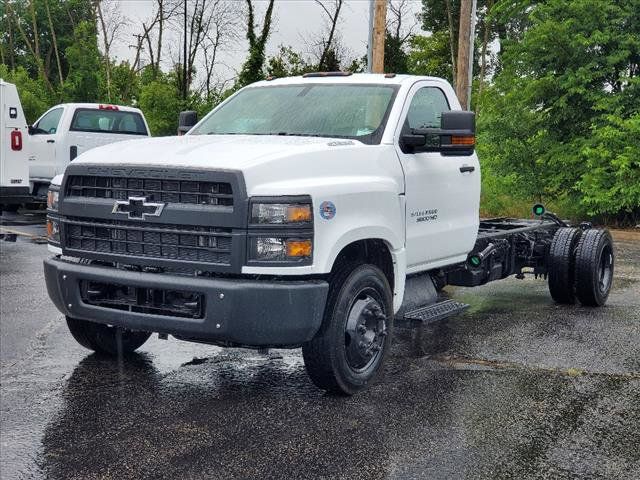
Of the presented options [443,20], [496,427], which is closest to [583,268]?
[496,427]

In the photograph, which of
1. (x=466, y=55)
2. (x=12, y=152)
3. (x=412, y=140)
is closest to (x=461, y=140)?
(x=412, y=140)

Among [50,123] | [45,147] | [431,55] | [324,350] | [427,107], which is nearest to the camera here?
[324,350]

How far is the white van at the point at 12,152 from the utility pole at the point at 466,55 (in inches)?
446

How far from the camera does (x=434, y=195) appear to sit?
6.72m

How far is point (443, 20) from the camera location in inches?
2057

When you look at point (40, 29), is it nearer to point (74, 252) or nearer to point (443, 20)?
point (443, 20)

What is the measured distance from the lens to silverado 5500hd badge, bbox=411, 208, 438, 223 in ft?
21.2

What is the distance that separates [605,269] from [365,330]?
4.87m

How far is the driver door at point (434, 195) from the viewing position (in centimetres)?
644

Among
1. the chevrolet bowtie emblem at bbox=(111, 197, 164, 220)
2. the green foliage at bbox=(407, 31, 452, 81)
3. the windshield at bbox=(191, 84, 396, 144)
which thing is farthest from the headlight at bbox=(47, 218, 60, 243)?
the green foliage at bbox=(407, 31, 452, 81)

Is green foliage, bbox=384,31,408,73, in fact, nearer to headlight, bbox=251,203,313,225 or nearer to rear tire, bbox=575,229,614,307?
rear tire, bbox=575,229,614,307

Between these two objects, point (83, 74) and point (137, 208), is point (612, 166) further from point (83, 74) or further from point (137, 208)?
point (83, 74)

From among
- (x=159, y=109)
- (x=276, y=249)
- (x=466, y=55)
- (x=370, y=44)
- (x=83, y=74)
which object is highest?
(x=83, y=74)

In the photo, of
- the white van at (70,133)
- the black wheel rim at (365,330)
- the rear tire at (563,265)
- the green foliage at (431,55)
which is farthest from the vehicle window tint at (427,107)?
the green foliage at (431,55)
